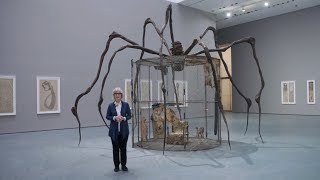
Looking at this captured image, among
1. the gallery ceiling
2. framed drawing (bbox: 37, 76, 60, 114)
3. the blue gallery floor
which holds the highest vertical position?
the gallery ceiling

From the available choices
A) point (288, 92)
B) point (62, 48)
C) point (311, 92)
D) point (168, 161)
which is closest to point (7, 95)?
point (62, 48)

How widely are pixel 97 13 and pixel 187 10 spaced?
5239 mm

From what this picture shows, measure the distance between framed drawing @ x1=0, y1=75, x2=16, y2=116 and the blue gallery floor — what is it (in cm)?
239

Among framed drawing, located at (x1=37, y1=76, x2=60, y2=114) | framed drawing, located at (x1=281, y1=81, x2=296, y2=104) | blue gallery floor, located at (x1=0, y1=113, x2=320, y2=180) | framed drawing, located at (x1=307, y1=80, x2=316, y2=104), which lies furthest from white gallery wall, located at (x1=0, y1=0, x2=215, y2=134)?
framed drawing, located at (x1=307, y1=80, x2=316, y2=104)

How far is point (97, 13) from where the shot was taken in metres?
12.0

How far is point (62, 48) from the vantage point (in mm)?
11062

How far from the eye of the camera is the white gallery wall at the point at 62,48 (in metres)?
9.99

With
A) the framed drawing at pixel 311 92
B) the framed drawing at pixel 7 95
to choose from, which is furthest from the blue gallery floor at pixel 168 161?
the framed drawing at pixel 311 92

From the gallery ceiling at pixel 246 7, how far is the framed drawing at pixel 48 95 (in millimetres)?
7392

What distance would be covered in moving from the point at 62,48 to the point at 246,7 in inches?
380

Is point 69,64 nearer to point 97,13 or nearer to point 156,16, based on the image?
point 97,13

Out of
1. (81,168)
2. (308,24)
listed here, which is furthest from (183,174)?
(308,24)

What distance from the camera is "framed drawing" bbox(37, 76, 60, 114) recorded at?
10.4 meters

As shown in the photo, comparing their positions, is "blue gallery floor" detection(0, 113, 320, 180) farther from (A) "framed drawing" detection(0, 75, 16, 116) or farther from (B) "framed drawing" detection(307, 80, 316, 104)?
(B) "framed drawing" detection(307, 80, 316, 104)
